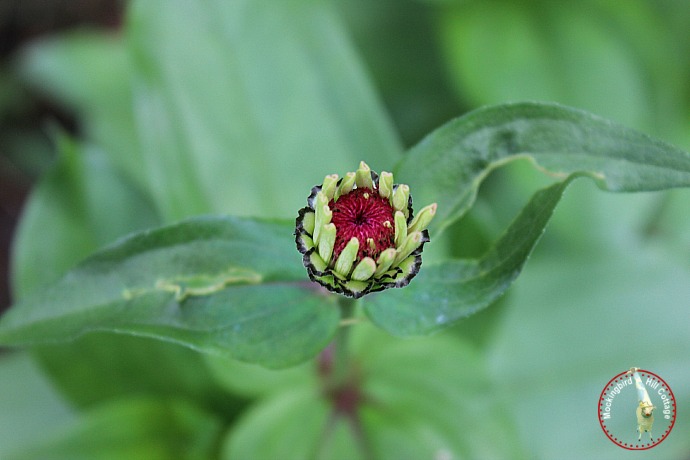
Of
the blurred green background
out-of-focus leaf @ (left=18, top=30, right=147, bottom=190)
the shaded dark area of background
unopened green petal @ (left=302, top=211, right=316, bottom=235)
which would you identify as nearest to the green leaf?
unopened green petal @ (left=302, top=211, right=316, bottom=235)

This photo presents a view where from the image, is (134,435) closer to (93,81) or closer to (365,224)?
(365,224)

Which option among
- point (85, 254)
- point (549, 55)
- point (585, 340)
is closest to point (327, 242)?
point (85, 254)

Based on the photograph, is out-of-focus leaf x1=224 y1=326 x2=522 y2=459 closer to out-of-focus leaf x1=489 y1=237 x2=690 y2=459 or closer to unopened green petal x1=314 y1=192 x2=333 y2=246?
out-of-focus leaf x1=489 y1=237 x2=690 y2=459

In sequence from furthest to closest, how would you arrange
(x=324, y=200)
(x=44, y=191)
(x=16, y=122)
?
(x=16, y=122), (x=44, y=191), (x=324, y=200)

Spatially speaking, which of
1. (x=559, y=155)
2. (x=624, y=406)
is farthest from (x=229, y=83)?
(x=624, y=406)

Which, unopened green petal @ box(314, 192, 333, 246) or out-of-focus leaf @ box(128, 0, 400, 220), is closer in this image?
unopened green petal @ box(314, 192, 333, 246)

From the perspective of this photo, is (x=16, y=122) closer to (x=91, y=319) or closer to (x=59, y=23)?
(x=59, y=23)
